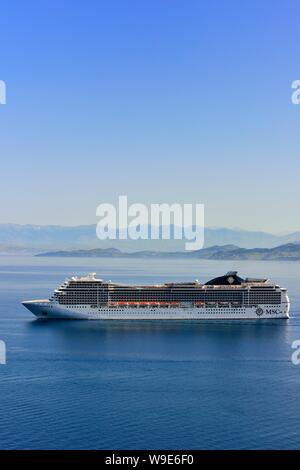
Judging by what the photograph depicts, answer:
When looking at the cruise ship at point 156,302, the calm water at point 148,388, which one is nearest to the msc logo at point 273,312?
the cruise ship at point 156,302

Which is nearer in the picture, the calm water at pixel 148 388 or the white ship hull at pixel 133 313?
the calm water at pixel 148 388

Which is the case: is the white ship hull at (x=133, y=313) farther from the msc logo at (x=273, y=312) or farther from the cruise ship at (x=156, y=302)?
the msc logo at (x=273, y=312)

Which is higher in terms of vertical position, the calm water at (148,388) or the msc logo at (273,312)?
the msc logo at (273,312)

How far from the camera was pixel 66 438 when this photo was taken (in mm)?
17141

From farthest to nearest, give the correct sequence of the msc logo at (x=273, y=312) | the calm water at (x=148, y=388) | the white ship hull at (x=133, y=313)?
the msc logo at (x=273, y=312) → the white ship hull at (x=133, y=313) → the calm water at (x=148, y=388)

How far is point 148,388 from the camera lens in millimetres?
21766

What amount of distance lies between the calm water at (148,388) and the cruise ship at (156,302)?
8.71 ft

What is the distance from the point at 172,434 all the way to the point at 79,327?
17.3 m

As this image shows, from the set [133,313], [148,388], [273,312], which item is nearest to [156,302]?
[133,313]

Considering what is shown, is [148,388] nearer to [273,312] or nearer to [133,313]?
[133,313]

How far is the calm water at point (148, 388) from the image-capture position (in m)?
17.4

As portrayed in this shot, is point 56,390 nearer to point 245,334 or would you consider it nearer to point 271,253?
point 245,334

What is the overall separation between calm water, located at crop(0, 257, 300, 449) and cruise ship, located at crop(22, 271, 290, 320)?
266 cm
